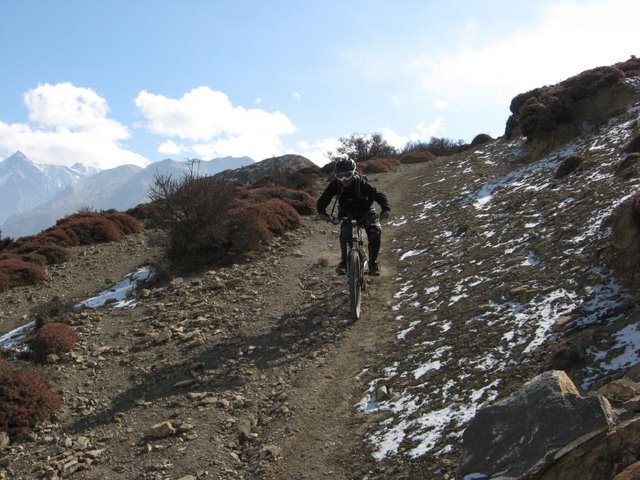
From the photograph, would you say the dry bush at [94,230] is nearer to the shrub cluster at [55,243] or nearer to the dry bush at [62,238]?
the shrub cluster at [55,243]

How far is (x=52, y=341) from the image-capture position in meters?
7.88

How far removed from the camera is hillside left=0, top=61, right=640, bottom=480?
4707 mm

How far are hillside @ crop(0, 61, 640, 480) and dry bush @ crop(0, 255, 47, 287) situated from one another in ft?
5.60

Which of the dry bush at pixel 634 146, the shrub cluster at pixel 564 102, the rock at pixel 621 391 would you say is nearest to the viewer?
the rock at pixel 621 391

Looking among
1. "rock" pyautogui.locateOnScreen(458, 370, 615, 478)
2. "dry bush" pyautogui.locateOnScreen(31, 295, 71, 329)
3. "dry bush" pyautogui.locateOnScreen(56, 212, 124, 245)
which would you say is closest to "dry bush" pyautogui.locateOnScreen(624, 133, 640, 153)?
"rock" pyautogui.locateOnScreen(458, 370, 615, 478)

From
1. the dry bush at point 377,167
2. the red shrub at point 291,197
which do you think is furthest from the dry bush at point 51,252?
the dry bush at point 377,167

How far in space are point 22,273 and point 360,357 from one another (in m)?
11.2

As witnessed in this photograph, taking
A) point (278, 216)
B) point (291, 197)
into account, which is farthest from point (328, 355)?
point (291, 197)

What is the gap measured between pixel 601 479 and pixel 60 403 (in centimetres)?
615

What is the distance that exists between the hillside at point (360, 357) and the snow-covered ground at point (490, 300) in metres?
0.03

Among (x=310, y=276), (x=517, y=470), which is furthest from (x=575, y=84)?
(x=517, y=470)

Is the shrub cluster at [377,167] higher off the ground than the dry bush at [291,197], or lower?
higher

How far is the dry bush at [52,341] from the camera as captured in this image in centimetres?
775

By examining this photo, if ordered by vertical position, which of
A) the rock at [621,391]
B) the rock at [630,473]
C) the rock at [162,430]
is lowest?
the rock at [162,430]
